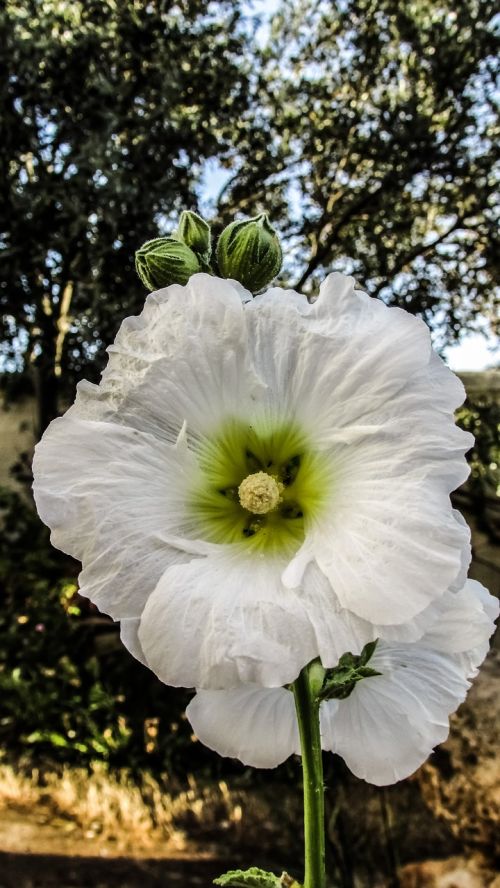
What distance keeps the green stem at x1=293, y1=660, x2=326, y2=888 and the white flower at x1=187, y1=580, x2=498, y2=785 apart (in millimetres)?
109

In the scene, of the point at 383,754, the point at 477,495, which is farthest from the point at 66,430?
the point at 477,495

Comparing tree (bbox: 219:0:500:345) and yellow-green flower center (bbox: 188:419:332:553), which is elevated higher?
tree (bbox: 219:0:500:345)

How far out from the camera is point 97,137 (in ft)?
11.5

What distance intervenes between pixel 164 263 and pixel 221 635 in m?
0.38

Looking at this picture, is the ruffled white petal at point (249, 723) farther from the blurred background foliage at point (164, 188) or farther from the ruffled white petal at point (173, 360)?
the blurred background foliage at point (164, 188)

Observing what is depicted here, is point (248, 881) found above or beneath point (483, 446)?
beneath

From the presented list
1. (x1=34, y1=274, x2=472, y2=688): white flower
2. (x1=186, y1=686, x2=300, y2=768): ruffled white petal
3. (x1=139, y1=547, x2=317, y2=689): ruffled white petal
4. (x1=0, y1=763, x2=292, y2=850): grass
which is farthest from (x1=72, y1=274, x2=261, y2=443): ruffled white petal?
(x1=0, y1=763, x2=292, y2=850): grass

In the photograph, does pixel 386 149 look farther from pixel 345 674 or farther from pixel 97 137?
pixel 345 674

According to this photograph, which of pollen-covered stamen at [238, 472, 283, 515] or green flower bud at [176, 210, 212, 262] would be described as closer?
pollen-covered stamen at [238, 472, 283, 515]

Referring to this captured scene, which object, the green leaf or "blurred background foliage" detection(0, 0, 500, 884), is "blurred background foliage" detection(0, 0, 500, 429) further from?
the green leaf

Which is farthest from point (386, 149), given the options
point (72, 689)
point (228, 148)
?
point (72, 689)

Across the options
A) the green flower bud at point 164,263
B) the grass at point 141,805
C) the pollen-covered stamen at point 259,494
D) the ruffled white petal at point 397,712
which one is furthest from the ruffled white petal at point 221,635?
the grass at point 141,805

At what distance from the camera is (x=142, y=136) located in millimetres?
3693

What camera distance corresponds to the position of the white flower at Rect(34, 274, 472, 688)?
456 mm
